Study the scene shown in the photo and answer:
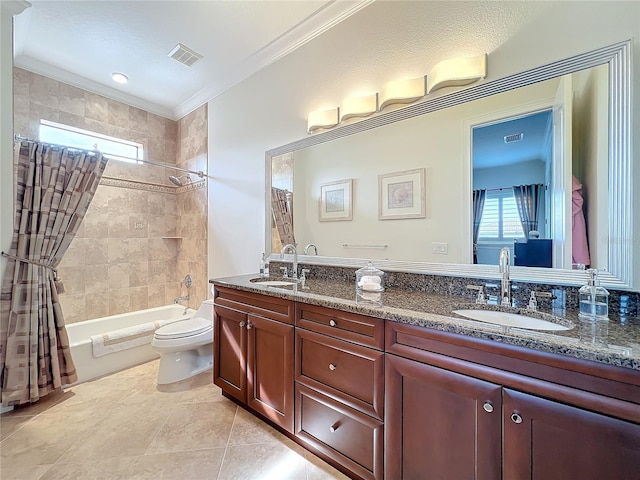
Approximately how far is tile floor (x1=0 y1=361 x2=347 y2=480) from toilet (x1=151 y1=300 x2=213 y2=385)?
17cm

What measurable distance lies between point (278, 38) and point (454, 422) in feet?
8.92

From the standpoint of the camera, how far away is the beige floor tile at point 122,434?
4.94ft

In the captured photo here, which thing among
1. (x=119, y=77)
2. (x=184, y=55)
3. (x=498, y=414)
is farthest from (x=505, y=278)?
(x=119, y=77)

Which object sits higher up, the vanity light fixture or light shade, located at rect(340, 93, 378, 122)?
the vanity light fixture

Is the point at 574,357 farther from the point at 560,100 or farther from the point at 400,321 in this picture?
the point at 560,100

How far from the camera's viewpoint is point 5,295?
73.4 inches

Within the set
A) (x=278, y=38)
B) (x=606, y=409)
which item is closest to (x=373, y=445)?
(x=606, y=409)

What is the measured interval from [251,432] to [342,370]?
2.83 ft

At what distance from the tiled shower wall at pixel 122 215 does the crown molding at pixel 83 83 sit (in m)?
0.05

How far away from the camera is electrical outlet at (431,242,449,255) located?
1541mm

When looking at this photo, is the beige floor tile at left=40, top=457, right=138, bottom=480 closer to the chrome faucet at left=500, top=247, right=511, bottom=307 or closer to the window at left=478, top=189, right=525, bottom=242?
the chrome faucet at left=500, top=247, right=511, bottom=307

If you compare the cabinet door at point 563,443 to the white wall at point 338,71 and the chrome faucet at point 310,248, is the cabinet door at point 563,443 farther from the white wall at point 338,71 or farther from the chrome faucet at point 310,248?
the chrome faucet at point 310,248

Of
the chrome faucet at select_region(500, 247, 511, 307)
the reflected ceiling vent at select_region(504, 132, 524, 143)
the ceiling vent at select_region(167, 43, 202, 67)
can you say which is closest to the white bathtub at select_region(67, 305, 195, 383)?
the ceiling vent at select_region(167, 43, 202, 67)

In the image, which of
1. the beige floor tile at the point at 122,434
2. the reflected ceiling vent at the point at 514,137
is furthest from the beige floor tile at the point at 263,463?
the reflected ceiling vent at the point at 514,137
